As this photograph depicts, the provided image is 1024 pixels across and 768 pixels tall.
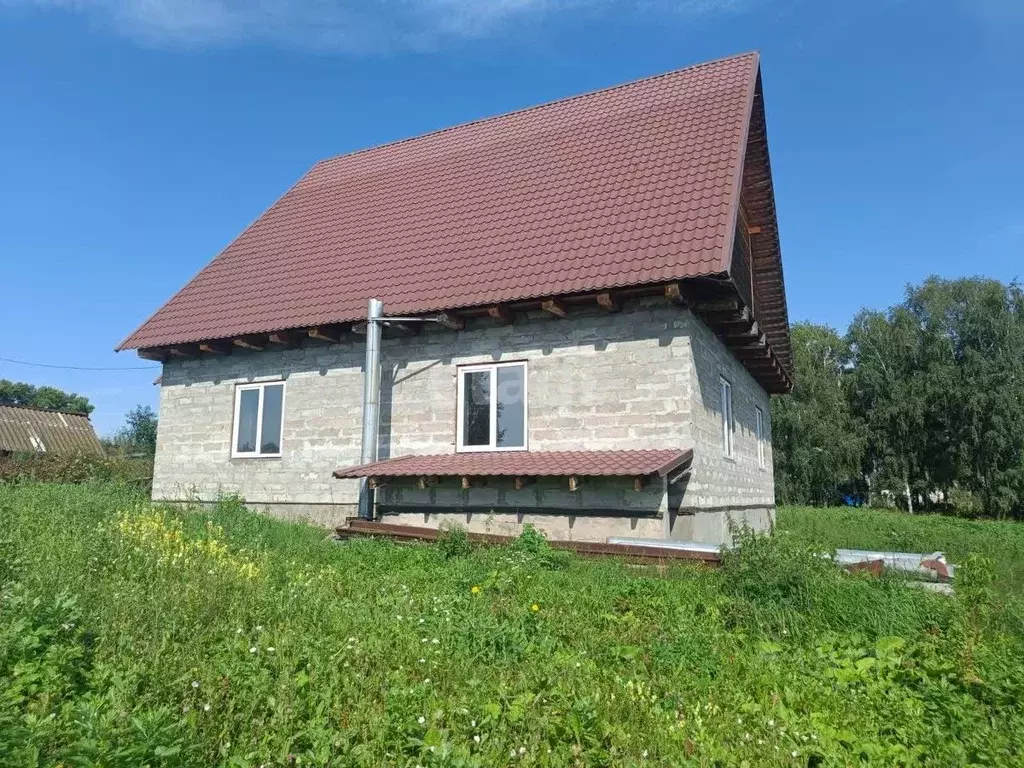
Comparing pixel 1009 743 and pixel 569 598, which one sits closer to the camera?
pixel 1009 743

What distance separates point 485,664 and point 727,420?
8852 millimetres

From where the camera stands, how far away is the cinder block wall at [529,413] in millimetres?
9930

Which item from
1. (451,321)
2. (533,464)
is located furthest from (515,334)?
(533,464)

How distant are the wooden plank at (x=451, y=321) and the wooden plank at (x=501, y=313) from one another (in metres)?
0.64

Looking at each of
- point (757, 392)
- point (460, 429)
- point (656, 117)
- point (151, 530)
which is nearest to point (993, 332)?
point (757, 392)

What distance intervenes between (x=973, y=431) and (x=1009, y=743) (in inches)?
1342

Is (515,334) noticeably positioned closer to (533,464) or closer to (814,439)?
(533,464)

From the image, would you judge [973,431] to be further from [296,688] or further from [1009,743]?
[296,688]

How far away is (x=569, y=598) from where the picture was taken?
21.0 feet

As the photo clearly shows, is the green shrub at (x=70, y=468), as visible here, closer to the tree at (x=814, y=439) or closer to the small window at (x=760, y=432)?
the small window at (x=760, y=432)

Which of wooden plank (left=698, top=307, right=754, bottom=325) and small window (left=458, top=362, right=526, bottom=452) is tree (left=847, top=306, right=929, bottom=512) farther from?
small window (left=458, top=362, right=526, bottom=452)

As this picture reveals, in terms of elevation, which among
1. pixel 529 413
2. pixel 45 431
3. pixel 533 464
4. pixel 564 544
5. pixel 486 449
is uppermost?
pixel 45 431

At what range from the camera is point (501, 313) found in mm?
10883

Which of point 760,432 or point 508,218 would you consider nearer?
point 508,218
